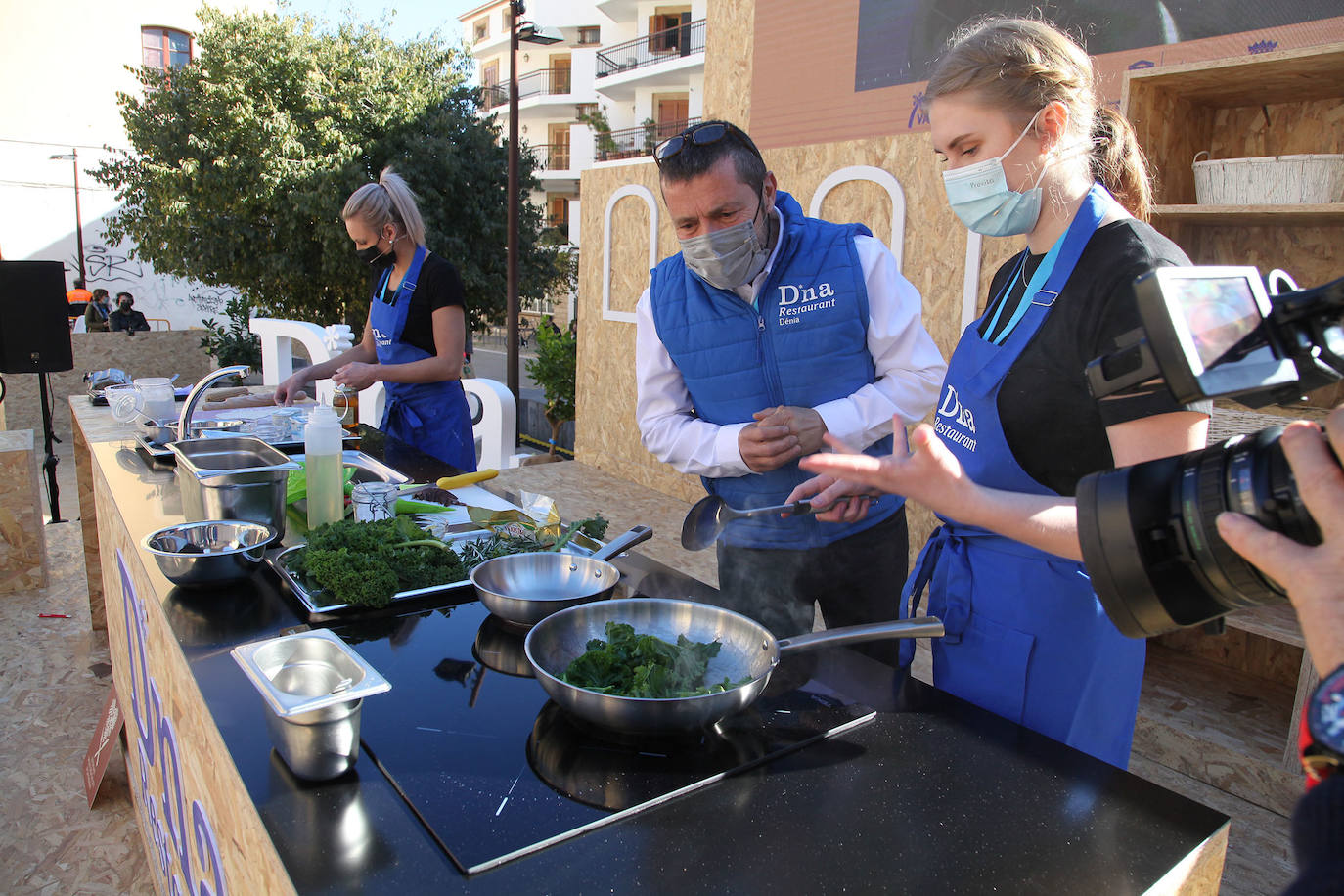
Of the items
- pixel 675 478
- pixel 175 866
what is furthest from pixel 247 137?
pixel 175 866

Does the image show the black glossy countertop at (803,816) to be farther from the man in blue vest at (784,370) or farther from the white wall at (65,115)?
the white wall at (65,115)

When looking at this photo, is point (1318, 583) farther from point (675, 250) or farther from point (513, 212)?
point (513, 212)

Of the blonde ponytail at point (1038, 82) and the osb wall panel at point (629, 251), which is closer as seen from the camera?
the blonde ponytail at point (1038, 82)

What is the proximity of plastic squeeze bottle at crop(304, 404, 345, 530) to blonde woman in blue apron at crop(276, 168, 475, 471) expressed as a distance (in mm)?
1196

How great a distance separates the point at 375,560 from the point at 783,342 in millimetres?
1075

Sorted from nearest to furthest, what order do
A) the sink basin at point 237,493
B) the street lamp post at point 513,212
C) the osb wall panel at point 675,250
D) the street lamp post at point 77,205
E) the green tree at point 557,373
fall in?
the sink basin at point 237,493 < the osb wall panel at point 675,250 < the green tree at point 557,373 < the street lamp post at point 513,212 < the street lamp post at point 77,205

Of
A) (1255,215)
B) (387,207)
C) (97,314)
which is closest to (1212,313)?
(1255,215)

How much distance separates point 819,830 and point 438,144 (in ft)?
51.7

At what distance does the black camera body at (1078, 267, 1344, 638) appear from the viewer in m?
0.68

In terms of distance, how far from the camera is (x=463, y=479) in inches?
105

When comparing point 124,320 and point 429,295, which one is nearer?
point 429,295

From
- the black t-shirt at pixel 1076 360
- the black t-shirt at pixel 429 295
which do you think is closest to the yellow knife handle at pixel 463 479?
the black t-shirt at pixel 429 295

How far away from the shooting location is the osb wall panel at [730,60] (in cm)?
650

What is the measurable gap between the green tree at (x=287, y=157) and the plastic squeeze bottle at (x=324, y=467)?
12.9m
